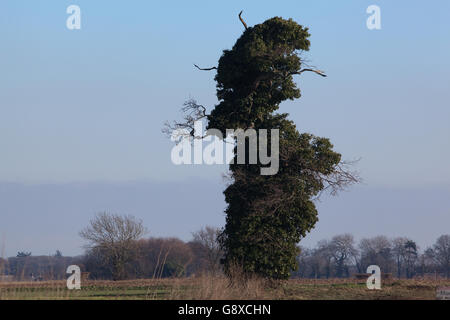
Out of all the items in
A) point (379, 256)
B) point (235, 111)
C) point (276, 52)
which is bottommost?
point (379, 256)

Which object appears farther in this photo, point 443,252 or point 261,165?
point 443,252

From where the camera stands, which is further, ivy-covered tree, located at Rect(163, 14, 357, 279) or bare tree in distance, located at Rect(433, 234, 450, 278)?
bare tree in distance, located at Rect(433, 234, 450, 278)

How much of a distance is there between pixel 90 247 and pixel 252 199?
2812 centimetres

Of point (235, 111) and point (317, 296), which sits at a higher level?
point (235, 111)

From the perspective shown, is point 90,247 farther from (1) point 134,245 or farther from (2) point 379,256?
(2) point 379,256

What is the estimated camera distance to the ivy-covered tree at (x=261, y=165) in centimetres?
2728

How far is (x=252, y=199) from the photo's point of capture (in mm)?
27734

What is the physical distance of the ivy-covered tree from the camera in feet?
89.5

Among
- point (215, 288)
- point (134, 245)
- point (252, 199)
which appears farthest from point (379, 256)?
point (215, 288)

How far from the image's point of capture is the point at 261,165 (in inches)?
1105

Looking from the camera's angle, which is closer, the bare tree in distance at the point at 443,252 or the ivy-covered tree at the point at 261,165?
the ivy-covered tree at the point at 261,165

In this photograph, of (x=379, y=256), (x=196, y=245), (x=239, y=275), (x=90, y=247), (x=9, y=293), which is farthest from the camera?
(x=379, y=256)

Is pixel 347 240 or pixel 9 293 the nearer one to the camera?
pixel 9 293
